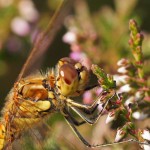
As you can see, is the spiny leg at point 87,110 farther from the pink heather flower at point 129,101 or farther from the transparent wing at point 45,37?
the transparent wing at point 45,37

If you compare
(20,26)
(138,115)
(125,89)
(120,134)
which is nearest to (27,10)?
(20,26)

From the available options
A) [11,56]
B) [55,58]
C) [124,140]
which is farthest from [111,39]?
[124,140]

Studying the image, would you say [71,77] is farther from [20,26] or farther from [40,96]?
[20,26]

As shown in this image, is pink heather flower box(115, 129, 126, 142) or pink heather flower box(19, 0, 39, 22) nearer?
pink heather flower box(115, 129, 126, 142)

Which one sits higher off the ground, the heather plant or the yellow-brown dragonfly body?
the yellow-brown dragonfly body

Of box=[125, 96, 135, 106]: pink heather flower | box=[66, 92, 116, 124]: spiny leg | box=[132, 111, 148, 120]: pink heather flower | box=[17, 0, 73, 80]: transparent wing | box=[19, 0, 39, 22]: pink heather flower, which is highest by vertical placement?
box=[19, 0, 39, 22]: pink heather flower

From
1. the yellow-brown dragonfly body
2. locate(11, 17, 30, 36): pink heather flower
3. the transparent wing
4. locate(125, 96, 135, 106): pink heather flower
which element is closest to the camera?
locate(125, 96, 135, 106): pink heather flower

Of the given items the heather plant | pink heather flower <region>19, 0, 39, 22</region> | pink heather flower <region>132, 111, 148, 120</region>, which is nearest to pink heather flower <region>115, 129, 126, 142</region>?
the heather plant

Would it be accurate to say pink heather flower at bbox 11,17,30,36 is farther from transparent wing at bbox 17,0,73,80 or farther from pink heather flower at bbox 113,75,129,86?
pink heather flower at bbox 113,75,129,86

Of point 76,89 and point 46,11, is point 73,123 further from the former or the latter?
point 46,11
